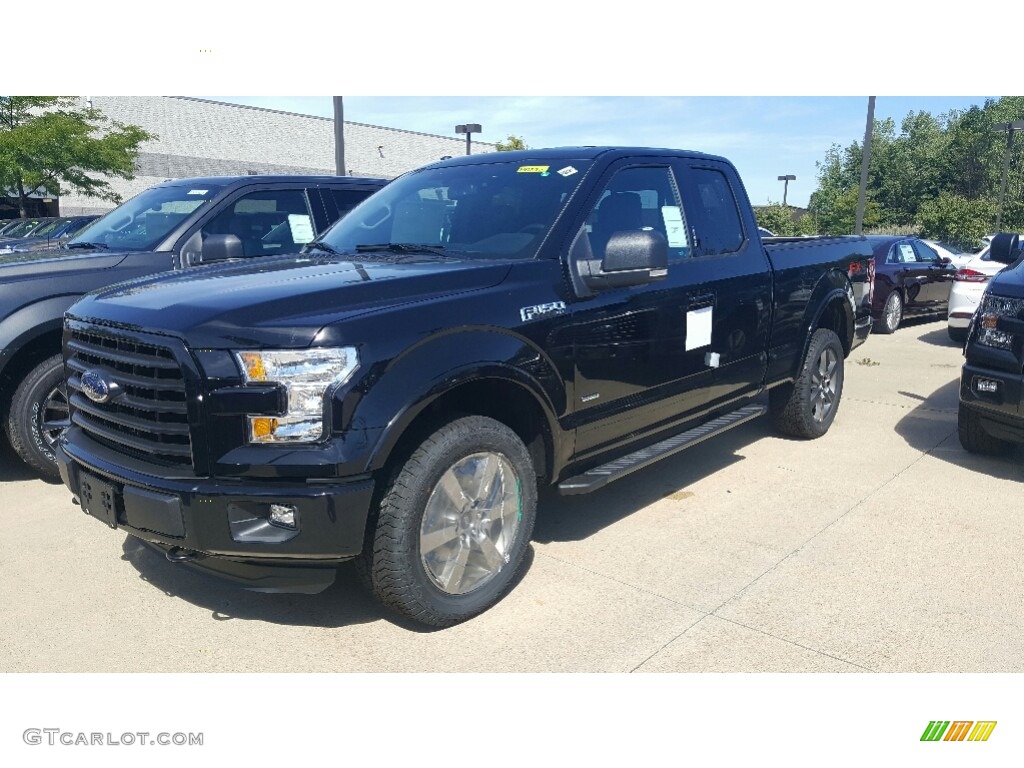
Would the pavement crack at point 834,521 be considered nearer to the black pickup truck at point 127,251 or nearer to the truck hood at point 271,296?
the truck hood at point 271,296

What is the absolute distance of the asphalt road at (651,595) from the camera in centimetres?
315

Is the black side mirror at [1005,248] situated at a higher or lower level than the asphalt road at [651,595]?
higher

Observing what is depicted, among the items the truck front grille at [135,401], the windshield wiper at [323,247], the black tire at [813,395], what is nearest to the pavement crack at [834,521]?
the black tire at [813,395]

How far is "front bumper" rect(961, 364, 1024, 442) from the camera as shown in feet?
16.6

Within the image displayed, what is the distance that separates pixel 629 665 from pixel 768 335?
283 cm

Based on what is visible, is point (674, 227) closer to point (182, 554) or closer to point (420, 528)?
point (420, 528)

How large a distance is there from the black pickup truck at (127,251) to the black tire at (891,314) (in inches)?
348

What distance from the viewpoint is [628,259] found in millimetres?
3676

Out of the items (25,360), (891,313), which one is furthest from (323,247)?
(891,313)

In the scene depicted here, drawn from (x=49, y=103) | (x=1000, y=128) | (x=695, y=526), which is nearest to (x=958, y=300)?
(x=695, y=526)

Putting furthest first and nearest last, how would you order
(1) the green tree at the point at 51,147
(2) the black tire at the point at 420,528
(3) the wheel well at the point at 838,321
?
1. (1) the green tree at the point at 51,147
2. (3) the wheel well at the point at 838,321
3. (2) the black tire at the point at 420,528

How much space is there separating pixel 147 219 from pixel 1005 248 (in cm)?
621
